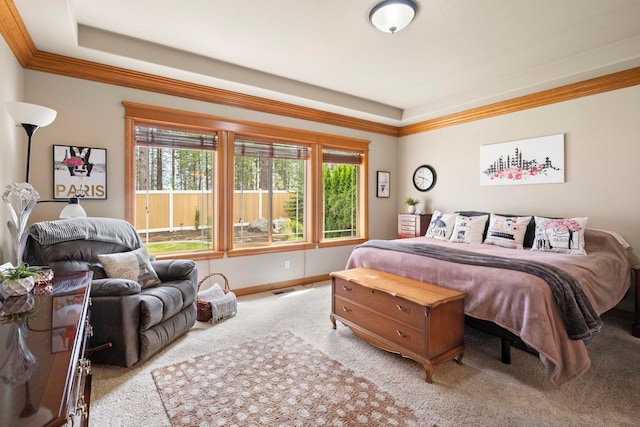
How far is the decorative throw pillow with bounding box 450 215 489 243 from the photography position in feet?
12.7

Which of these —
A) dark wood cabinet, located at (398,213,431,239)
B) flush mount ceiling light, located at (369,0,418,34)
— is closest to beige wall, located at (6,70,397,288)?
flush mount ceiling light, located at (369,0,418,34)

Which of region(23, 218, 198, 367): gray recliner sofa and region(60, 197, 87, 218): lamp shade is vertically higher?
region(60, 197, 87, 218): lamp shade

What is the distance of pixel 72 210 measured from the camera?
2.68 metres

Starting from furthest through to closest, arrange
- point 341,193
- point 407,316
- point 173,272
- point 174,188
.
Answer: point 341,193 < point 174,188 < point 173,272 < point 407,316

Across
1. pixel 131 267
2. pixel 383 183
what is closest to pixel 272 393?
pixel 131 267

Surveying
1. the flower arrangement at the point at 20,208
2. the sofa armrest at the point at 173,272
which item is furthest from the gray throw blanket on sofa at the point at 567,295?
the flower arrangement at the point at 20,208

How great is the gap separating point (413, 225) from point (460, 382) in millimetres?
2864

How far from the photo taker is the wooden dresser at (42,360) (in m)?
0.64

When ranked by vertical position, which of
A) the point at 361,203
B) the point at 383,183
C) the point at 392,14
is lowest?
the point at 361,203

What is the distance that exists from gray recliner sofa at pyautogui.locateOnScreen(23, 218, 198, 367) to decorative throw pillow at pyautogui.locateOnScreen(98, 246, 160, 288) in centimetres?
6

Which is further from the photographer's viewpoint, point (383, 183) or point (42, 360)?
point (383, 183)

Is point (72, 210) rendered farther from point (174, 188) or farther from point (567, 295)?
point (567, 295)

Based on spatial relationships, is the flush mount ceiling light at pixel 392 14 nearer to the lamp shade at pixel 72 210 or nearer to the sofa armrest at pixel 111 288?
the sofa armrest at pixel 111 288

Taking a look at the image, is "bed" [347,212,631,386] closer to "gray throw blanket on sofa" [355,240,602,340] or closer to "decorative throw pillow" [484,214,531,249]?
"gray throw blanket on sofa" [355,240,602,340]
